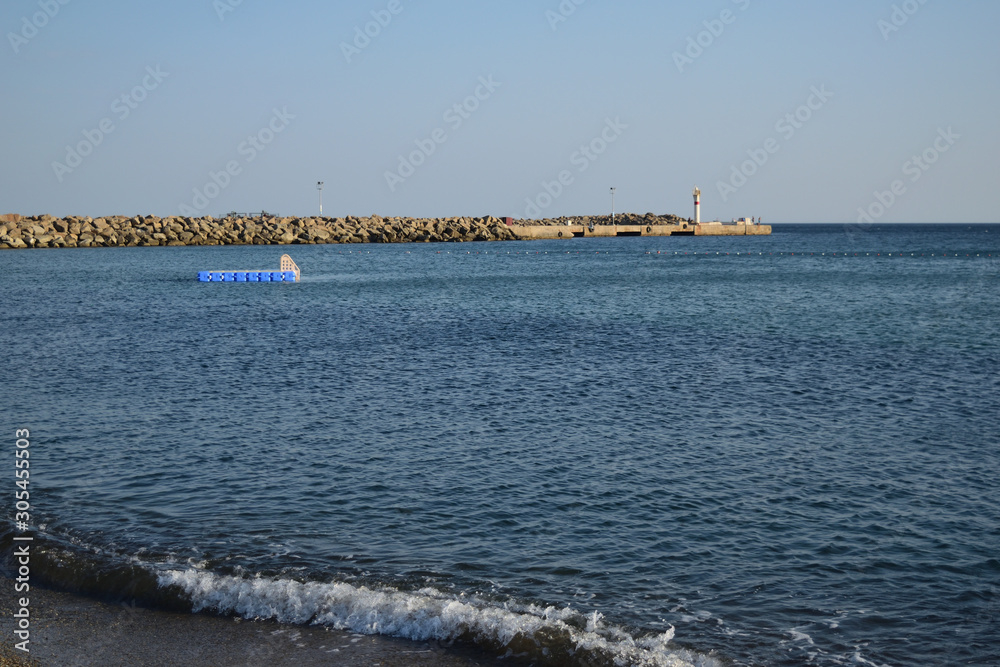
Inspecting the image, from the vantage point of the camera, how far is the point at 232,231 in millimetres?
145000

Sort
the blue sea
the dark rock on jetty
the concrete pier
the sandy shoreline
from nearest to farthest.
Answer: the sandy shoreline → the blue sea → the dark rock on jetty → the concrete pier

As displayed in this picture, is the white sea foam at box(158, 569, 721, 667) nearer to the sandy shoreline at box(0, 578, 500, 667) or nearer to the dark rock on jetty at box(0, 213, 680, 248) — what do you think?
the sandy shoreline at box(0, 578, 500, 667)

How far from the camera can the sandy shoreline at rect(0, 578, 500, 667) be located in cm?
898

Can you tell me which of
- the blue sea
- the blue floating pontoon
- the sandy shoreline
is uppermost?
the blue floating pontoon

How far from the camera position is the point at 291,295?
57.8 meters

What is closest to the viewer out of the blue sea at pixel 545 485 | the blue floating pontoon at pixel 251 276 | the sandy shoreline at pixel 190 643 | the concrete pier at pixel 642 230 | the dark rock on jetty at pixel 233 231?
the sandy shoreline at pixel 190 643

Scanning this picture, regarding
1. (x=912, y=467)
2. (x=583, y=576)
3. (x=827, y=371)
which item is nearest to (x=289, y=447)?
(x=583, y=576)

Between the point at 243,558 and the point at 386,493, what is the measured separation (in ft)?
10.6

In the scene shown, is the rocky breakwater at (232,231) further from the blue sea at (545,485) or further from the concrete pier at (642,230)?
the blue sea at (545,485)

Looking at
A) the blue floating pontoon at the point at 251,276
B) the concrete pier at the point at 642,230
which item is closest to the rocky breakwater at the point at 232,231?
the concrete pier at the point at 642,230

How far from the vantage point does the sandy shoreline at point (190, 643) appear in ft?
29.5

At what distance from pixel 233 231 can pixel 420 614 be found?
14323cm

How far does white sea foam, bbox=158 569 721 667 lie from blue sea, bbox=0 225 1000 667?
0.03 metres

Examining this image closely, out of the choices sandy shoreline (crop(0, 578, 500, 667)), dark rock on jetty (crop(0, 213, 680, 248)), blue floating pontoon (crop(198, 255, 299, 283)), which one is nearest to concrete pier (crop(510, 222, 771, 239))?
dark rock on jetty (crop(0, 213, 680, 248))
